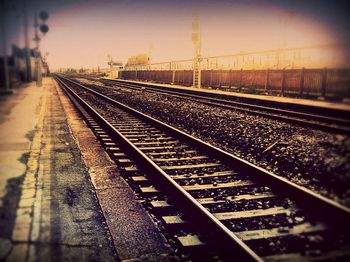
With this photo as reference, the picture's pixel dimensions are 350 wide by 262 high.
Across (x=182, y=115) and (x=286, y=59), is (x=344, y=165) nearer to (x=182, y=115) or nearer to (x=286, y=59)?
(x=182, y=115)

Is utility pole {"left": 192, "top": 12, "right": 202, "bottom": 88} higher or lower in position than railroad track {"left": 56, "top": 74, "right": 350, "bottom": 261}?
higher

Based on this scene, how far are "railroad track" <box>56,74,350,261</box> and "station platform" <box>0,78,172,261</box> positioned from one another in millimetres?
346

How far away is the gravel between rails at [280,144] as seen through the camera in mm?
2738

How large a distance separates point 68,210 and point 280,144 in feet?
17.7

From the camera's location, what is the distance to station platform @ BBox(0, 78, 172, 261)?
3.27 meters

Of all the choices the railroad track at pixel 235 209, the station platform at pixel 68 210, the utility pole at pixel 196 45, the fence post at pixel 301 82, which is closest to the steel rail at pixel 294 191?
the railroad track at pixel 235 209

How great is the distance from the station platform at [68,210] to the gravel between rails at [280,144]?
70.2 inches

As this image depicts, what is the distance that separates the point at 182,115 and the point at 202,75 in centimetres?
2070

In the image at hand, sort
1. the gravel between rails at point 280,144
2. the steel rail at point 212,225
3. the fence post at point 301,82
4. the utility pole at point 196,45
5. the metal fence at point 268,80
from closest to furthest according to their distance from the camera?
the gravel between rails at point 280,144 → the steel rail at point 212,225 → the metal fence at point 268,80 → the fence post at point 301,82 → the utility pole at point 196,45

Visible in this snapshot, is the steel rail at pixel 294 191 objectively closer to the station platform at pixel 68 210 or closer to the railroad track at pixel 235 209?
the railroad track at pixel 235 209

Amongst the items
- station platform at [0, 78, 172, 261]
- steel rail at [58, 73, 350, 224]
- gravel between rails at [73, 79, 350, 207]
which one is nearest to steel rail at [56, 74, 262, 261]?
station platform at [0, 78, 172, 261]

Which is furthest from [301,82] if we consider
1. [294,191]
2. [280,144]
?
[294,191]

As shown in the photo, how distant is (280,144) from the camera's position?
26.1 ft

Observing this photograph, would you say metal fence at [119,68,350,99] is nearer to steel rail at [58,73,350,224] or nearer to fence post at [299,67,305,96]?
fence post at [299,67,305,96]
